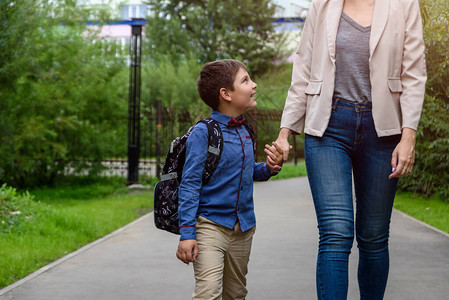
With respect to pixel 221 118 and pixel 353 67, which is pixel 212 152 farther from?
pixel 353 67

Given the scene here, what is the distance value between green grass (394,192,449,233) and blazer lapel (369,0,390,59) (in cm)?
523

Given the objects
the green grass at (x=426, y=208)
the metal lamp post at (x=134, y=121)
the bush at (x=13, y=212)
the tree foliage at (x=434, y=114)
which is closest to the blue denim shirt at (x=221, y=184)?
the bush at (x=13, y=212)

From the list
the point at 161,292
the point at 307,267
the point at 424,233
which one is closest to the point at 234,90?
the point at 161,292

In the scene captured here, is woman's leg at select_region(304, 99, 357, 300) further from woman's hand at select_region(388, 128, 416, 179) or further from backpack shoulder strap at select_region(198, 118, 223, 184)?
backpack shoulder strap at select_region(198, 118, 223, 184)

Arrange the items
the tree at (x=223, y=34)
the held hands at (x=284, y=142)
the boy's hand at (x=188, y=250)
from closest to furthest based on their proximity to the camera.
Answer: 1. the boy's hand at (x=188, y=250)
2. the held hands at (x=284, y=142)
3. the tree at (x=223, y=34)

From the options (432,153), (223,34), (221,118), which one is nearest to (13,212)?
(221,118)

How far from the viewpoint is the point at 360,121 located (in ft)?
11.2

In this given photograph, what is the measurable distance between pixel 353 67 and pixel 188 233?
3.80 ft

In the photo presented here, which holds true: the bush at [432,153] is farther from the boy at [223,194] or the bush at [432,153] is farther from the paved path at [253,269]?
the boy at [223,194]

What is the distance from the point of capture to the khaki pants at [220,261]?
10.5 ft

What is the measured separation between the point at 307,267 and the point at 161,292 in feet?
4.74

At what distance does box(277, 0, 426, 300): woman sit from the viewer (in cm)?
338

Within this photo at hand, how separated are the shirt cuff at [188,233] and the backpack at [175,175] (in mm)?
185

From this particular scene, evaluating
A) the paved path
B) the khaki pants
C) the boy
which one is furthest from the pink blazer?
the paved path
